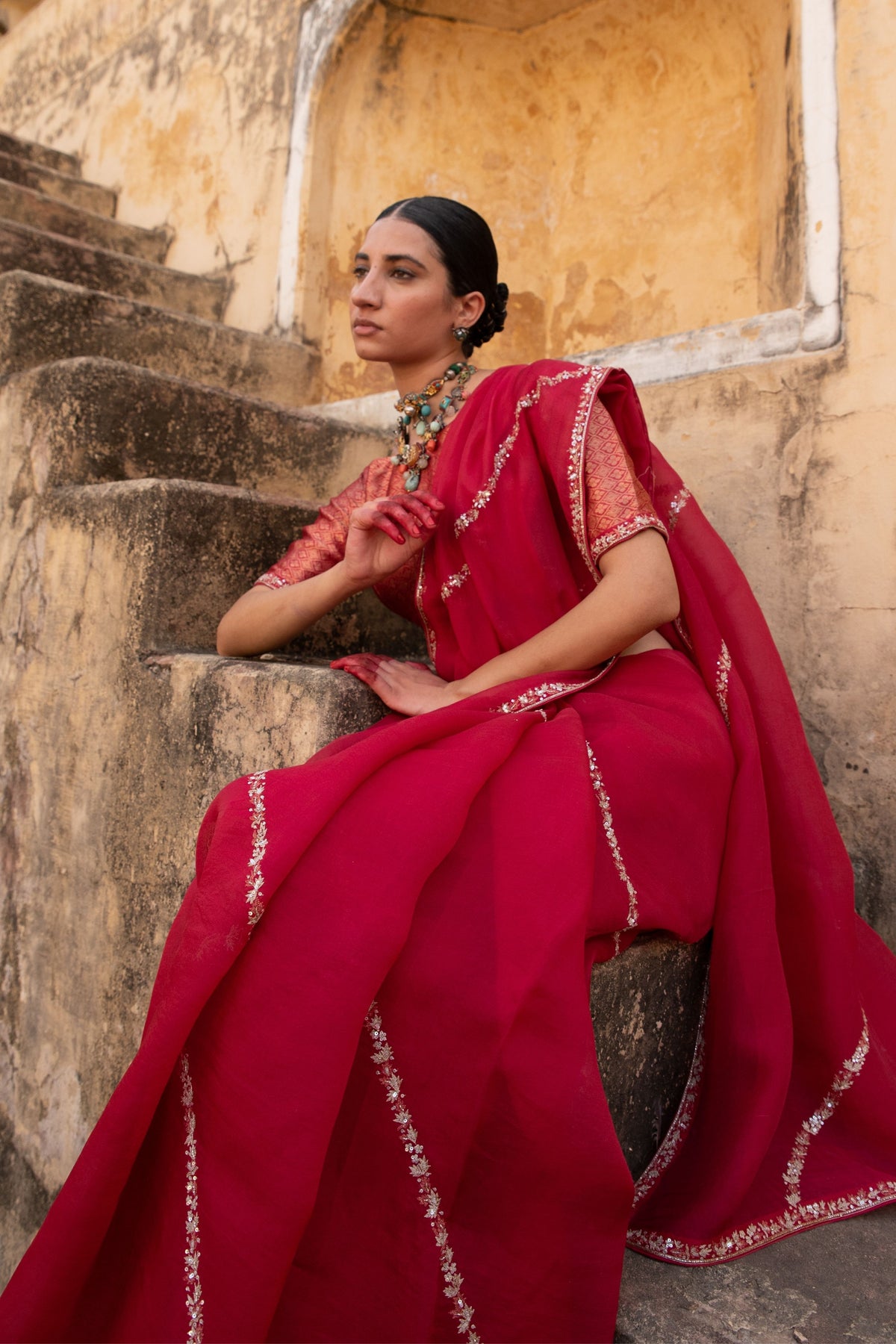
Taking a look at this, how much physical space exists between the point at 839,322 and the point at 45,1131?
252 cm

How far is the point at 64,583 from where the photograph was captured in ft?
7.27

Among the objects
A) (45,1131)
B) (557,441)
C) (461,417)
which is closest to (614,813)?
(557,441)

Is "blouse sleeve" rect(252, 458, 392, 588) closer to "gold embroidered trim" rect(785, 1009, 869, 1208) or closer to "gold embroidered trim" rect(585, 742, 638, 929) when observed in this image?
"gold embroidered trim" rect(585, 742, 638, 929)

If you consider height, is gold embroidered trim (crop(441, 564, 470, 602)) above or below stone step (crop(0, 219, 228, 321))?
below

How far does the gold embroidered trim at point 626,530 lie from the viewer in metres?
1.60

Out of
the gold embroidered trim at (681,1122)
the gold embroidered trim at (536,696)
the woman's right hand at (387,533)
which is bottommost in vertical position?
the gold embroidered trim at (681,1122)

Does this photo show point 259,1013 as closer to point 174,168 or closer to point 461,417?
point 461,417

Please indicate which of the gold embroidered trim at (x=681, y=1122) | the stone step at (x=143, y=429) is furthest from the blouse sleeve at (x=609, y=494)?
the stone step at (x=143, y=429)

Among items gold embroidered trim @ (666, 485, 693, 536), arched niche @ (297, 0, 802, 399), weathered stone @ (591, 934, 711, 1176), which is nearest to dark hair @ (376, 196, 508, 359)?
gold embroidered trim @ (666, 485, 693, 536)

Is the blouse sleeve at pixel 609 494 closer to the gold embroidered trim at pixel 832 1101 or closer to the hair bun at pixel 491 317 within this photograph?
the hair bun at pixel 491 317

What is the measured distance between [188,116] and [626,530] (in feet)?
12.4

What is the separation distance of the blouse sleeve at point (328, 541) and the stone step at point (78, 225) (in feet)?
7.12

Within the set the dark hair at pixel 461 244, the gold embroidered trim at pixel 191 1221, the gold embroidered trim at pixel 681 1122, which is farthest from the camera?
the dark hair at pixel 461 244

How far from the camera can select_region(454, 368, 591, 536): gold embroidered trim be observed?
1722 mm
